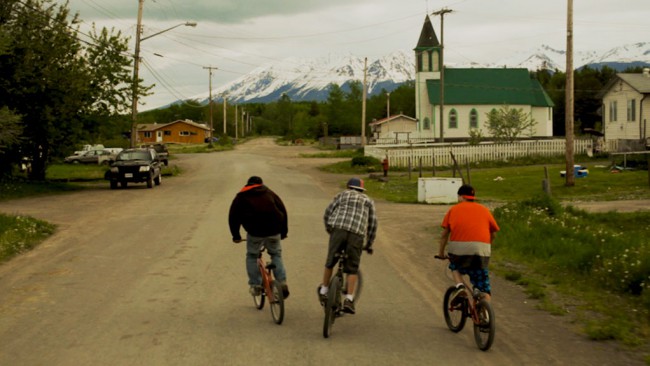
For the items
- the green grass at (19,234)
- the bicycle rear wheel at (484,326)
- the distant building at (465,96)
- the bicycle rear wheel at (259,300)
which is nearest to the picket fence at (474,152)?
the distant building at (465,96)

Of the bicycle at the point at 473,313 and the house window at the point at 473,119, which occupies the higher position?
the house window at the point at 473,119

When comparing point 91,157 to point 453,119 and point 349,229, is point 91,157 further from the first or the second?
point 349,229

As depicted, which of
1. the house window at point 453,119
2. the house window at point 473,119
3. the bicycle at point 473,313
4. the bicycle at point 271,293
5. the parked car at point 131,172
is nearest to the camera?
the bicycle at point 473,313

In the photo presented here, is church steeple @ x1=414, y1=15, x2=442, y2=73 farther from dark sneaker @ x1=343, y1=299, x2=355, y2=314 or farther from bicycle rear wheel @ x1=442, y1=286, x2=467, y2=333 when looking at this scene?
dark sneaker @ x1=343, y1=299, x2=355, y2=314

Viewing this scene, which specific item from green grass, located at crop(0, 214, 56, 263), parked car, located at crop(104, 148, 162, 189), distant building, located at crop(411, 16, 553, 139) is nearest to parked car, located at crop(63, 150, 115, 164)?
parked car, located at crop(104, 148, 162, 189)

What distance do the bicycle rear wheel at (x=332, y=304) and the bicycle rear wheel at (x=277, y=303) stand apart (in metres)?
0.64

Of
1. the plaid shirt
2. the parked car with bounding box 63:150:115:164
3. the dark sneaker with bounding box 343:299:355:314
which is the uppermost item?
the parked car with bounding box 63:150:115:164

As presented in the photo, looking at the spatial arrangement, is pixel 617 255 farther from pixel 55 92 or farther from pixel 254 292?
pixel 55 92

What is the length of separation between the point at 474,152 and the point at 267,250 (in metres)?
41.9

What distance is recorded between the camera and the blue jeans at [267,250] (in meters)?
9.41

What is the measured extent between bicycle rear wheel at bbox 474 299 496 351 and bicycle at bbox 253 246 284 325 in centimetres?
224

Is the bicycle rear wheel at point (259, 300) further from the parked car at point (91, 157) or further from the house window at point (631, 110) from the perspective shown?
the parked car at point (91, 157)

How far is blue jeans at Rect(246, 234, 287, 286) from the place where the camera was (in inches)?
370

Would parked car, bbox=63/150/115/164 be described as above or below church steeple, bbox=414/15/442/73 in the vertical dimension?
below
